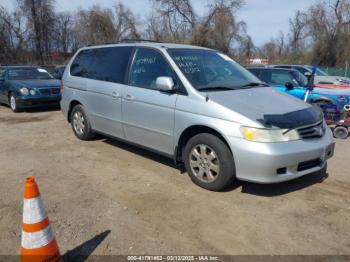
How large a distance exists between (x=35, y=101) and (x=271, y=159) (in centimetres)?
873

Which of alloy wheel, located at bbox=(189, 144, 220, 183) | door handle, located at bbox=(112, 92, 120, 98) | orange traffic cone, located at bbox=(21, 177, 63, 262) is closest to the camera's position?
orange traffic cone, located at bbox=(21, 177, 63, 262)

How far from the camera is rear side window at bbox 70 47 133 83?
5410 mm

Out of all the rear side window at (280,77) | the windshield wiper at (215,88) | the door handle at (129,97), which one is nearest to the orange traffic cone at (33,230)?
the windshield wiper at (215,88)

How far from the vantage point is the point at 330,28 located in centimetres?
3941

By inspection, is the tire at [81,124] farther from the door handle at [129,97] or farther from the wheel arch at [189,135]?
the wheel arch at [189,135]

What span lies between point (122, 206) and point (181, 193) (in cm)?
79

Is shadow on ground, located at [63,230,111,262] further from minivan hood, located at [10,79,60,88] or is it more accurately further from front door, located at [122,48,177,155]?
minivan hood, located at [10,79,60,88]

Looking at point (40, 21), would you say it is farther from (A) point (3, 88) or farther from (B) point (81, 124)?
(B) point (81, 124)

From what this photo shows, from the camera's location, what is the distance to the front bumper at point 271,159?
374 cm

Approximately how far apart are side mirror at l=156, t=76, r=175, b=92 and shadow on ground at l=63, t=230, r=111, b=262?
2.05 m

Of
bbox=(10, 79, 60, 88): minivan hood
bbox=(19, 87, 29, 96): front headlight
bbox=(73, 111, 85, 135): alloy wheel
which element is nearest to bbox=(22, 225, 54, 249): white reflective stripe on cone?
bbox=(73, 111, 85, 135): alloy wheel

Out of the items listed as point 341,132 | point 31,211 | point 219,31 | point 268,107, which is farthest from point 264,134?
point 219,31

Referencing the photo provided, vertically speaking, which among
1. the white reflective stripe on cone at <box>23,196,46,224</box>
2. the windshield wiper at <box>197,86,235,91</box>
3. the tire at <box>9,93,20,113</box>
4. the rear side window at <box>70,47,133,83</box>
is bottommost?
the tire at <box>9,93,20,113</box>

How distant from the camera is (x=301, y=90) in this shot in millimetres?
8391
